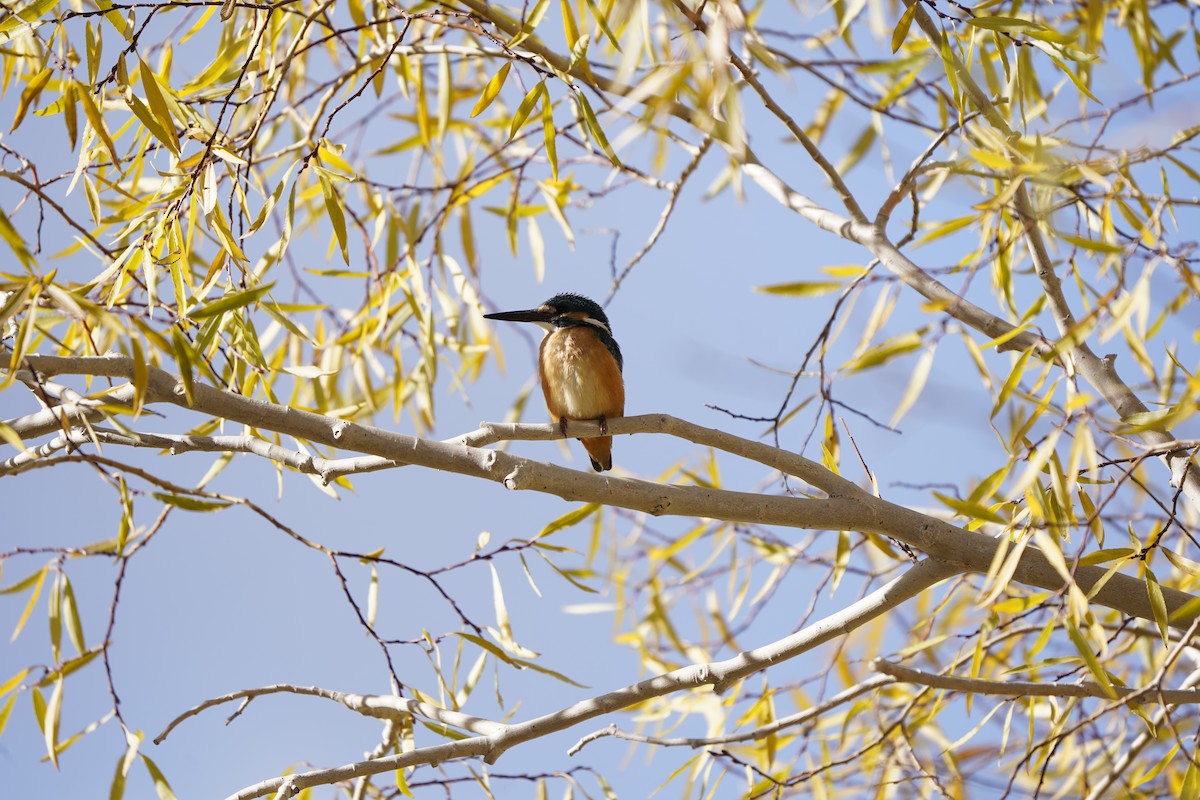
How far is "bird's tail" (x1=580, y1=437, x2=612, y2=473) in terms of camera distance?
2737 millimetres

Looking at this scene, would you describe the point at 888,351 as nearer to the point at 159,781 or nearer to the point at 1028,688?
the point at 1028,688

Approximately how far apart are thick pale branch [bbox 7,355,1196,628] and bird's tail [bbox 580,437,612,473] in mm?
1064

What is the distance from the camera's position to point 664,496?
1586 mm

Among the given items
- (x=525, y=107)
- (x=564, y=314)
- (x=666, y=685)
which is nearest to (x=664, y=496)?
(x=666, y=685)

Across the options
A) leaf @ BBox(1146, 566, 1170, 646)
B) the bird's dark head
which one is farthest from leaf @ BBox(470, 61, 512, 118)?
the bird's dark head

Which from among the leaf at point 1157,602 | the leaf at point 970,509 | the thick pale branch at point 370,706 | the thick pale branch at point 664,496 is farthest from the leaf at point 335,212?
the leaf at point 1157,602

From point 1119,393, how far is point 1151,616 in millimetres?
407

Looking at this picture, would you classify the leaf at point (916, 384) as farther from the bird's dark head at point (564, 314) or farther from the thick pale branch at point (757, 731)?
the bird's dark head at point (564, 314)

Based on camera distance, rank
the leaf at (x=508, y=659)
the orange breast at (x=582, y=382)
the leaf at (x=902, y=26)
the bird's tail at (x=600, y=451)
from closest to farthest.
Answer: the leaf at (x=902, y=26)
the leaf at (x=508, y=659)
the orange breast at (x=582, y=382)
the bird's tail at (x=600, y=451)

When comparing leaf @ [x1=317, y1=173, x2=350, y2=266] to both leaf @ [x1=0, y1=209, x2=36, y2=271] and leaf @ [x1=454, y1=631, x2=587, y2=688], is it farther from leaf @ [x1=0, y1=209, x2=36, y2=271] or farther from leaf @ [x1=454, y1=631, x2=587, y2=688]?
leaf @ [x1=454, y1=631, x2=587, y2=688]

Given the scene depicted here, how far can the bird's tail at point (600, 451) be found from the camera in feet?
8.98

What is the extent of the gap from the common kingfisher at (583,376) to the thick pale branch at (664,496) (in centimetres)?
86

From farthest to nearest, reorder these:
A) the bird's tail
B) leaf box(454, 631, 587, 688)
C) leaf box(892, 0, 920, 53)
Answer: the bird's tail, leaf box(454, 631, 587, 688), leaf box(892, 0, 920, 53)

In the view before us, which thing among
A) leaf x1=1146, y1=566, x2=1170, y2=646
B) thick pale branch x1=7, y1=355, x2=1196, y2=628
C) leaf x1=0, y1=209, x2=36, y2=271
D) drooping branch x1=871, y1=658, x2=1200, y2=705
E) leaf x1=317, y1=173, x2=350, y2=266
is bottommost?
drooping branch x1=871, y1=658, x2=1200, y2=705
